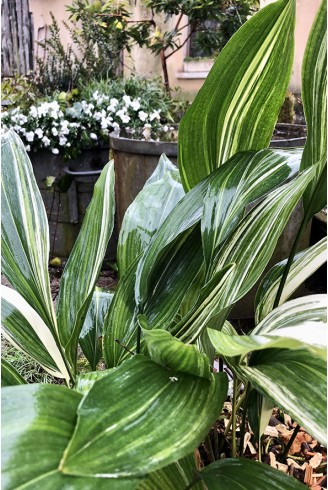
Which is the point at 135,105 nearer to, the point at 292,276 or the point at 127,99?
the point at 127,99

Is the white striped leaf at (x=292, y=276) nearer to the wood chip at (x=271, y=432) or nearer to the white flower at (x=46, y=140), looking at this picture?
the wood chip at (x=271, y=432)

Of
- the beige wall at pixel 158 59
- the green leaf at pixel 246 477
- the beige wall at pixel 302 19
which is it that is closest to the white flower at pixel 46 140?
the beige wall at pixel 158 59

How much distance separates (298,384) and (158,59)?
3754 mm

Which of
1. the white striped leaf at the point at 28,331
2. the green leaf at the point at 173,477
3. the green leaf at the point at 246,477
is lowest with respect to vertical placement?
the green leaf at the point at 173,477

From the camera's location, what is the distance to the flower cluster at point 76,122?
205cm

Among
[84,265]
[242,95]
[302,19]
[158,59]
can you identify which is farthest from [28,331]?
[158,59]

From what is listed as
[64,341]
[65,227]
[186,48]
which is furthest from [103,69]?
[64,341]

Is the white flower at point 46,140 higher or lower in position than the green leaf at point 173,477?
higher

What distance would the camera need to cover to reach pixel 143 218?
2.10 ft

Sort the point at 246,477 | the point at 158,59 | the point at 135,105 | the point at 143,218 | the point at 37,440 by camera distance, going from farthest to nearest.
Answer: the point at 158,59
the point at 135,105
the point at 143,218
the point at 246,477
the point at 37,440

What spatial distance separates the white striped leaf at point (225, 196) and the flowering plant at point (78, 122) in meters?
1.49

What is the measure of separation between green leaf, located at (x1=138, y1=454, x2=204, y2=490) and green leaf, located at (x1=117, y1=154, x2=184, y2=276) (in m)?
0.23

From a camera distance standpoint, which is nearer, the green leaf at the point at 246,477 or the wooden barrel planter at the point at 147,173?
the green leaf at the point at 246,477

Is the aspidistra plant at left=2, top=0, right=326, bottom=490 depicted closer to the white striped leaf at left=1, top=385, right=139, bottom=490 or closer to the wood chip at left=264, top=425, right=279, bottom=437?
the white striped leaf at left=1, top=385, right=139, bottom=490
